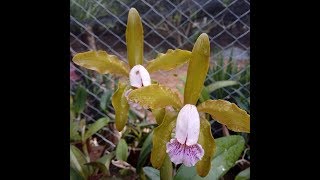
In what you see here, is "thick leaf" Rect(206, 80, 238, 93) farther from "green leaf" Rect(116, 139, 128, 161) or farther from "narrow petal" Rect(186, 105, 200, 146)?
"narrow petal" Rect(186, 105, 200, 146)

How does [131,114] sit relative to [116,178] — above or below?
above

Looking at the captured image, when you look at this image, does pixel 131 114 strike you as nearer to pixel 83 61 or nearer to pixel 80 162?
pixel 80 162

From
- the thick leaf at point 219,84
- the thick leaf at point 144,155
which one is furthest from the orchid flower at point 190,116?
the thick leaf at point 219,84

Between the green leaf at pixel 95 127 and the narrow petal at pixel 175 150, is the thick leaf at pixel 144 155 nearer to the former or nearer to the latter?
the green leaf at pixel 95 127

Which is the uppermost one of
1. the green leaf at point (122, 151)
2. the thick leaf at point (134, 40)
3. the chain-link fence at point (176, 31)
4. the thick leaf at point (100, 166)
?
the chain-link fence at point (176, 31)

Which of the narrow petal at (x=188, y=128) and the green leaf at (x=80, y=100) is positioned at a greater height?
the green leaf at (x=80, y=100)

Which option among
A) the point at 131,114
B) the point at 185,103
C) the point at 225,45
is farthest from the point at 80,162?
the point at 225,45
